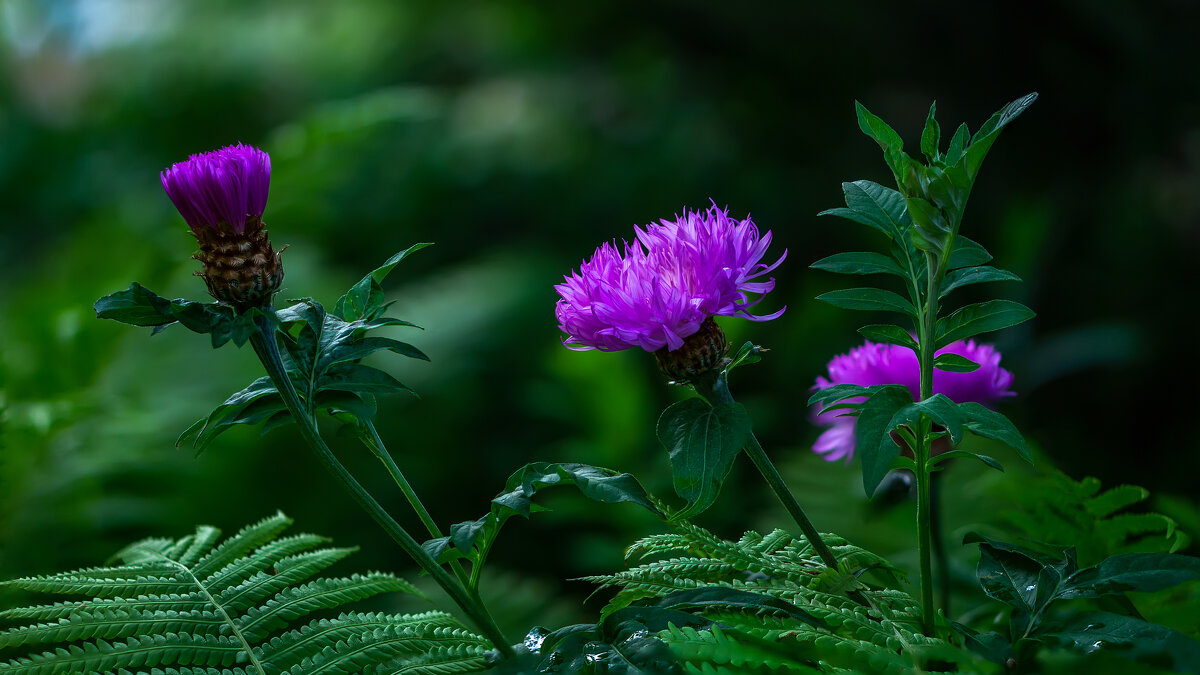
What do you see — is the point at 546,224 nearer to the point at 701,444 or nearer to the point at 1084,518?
the point at 1084,518

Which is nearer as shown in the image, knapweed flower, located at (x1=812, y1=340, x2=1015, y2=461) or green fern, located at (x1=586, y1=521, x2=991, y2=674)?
green fern, located at (x1=586, y1=521, x2=991, y2=674)

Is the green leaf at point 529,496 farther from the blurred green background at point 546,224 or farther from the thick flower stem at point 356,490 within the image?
the blurred green background at point 546,224

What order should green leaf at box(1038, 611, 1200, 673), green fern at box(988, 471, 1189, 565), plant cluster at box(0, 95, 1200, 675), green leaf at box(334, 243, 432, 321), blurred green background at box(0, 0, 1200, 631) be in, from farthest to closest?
blurred green background at box(0, 0, 1200, 631) < green fern at box(988, 471, 1189, 565) < green leaf at box(334, 243, 432, 321) < plant cluster at box(0, 95, 1200, 675) < green leaf at box(1038, 611, 1200, 673)

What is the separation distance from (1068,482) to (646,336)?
1.32 ft

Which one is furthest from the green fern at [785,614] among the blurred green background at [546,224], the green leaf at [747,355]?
the blurred green background at [546,224]

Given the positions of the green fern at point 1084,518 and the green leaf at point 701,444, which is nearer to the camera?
the green leaf at point 701,444

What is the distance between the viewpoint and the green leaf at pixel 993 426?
1.60 feet

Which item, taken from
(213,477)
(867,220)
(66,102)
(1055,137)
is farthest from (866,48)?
(66,102)

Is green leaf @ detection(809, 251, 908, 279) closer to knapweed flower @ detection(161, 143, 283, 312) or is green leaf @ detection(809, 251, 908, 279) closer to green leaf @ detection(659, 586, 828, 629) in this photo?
green leaf @ detection(659, 586, 828, 629)

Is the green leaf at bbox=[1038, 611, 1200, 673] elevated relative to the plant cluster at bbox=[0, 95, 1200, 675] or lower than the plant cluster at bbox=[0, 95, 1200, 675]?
lower

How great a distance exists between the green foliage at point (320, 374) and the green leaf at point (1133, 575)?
0.42 m

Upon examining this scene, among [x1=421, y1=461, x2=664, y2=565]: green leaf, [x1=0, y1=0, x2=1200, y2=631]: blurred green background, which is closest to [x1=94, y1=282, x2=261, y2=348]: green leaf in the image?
[x1=421, y1=461, x2=664, y2=565]: green leaf

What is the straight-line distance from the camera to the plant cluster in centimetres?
52

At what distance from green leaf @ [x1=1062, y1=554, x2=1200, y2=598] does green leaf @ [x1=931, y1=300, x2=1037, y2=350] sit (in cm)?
15
